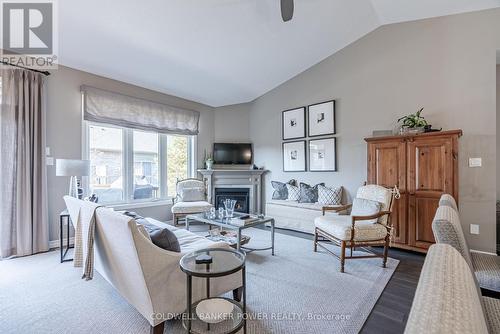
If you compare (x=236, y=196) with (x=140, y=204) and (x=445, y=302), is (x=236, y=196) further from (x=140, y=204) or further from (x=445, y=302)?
(x=445, y=302)

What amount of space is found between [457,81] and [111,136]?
5442 millimetres

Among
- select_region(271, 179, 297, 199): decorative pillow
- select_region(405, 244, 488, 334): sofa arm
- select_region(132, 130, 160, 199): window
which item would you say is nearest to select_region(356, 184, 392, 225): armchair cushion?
select_region(271, 179, 297, 199): decorative pillow

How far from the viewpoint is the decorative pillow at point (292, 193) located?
16.1 feet

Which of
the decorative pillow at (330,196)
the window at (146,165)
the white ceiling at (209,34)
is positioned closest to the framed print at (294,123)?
the white ceiling at (209,34)

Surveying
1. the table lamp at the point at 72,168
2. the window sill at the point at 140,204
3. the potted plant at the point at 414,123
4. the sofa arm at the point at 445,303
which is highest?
the potted plant at the point at 414,123

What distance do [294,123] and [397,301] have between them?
370 centimetres

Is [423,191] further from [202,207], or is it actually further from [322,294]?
[202,207]

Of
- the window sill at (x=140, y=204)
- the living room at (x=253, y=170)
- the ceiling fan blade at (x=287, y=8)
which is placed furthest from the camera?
the window sill at (x=140, y=204)

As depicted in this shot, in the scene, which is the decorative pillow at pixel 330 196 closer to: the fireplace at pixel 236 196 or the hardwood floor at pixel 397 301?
the hardwood floor at pixel 397 301

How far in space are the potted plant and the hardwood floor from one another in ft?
5.63

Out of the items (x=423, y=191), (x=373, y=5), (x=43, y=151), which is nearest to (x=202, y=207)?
(x=43, y=151)

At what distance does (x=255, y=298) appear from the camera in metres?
2.22

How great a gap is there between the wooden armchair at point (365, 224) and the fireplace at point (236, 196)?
2467 millimetres

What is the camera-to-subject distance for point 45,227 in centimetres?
338
